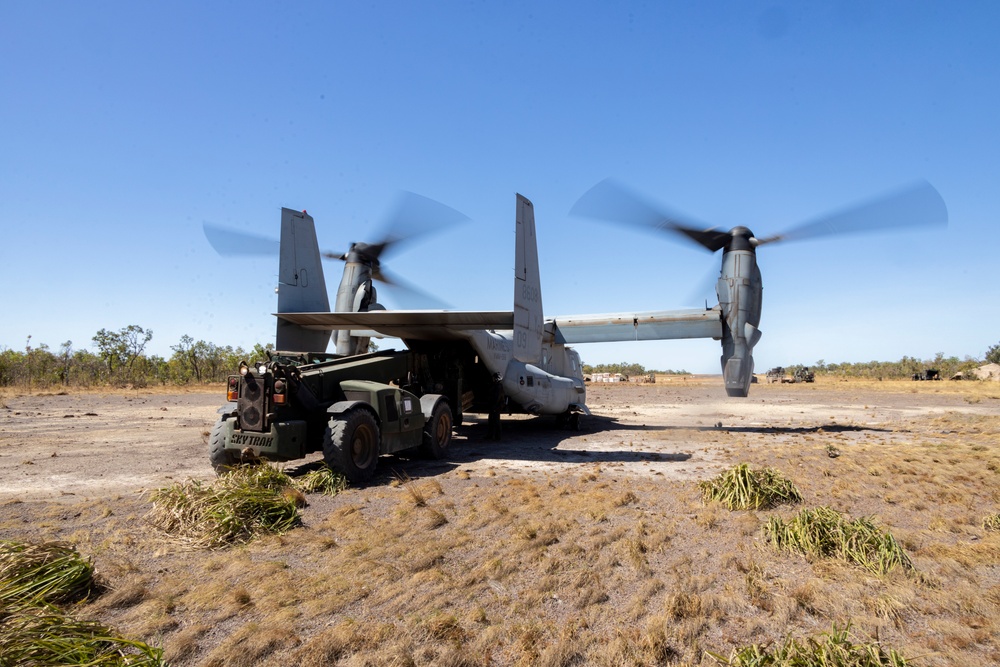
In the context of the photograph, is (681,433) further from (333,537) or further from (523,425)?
(333,537)

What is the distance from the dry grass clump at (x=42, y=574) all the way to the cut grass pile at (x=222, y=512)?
1.22 meters

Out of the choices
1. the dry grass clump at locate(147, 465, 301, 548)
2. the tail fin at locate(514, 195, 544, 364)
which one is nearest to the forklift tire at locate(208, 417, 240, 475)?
the dry grass clump at locate(147, 465, 301, 548)

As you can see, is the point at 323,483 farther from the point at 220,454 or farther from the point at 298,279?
the point at 298,279

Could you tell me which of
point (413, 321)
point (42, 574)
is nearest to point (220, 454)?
point (413, 321)

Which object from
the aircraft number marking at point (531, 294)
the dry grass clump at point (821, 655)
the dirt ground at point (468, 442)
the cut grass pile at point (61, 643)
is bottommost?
the dirt ground at point (468, 442)

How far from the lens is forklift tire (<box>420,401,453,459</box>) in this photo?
10883 mm

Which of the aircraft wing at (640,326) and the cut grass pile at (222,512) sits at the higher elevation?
the aircraft wing at (640,326)

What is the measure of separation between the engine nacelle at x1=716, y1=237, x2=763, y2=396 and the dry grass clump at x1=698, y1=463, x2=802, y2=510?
23.9 feet

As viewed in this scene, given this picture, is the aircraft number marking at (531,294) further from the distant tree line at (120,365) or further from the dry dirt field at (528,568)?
the distant tree line at (120,365)

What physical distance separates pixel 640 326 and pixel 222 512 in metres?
12.8

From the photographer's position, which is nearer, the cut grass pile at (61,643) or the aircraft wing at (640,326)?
the cut grass pile at (61,643)

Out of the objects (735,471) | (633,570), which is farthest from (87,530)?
(735,471)

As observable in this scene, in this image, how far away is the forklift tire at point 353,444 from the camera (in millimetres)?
8133

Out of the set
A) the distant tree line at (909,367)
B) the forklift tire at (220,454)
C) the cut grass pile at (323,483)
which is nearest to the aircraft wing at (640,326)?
the cut grass pile at (323,483)
